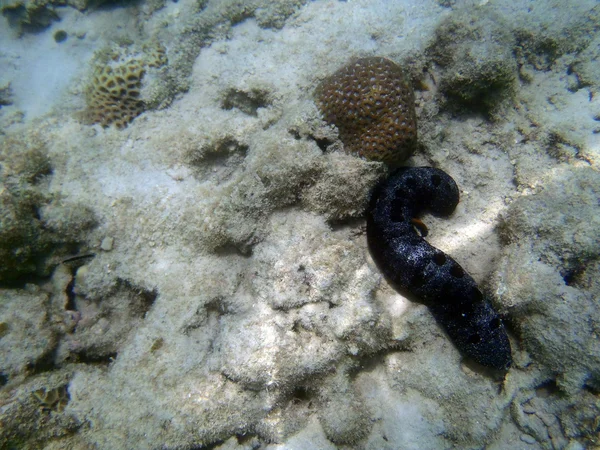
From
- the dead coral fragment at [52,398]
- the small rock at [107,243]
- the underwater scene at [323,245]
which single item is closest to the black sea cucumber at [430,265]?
the underwater scene at [323,245]

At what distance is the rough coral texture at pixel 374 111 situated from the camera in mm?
2688

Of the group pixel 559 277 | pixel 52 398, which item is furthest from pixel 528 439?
pixel 52 398

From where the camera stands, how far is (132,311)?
2854mm

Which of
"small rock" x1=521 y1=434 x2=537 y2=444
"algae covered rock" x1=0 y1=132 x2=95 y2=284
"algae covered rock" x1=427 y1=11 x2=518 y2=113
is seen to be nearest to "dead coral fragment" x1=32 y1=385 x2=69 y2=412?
"algae covered rock" x1=0 y1=132 x2=95 y2=284

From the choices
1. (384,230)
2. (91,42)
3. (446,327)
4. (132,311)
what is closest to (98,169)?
(132,311)

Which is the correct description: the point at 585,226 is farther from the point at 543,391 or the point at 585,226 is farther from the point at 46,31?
the point at 46,31

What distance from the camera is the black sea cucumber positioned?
239 cm

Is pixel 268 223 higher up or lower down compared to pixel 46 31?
lower down

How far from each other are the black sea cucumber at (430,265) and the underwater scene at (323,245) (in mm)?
18

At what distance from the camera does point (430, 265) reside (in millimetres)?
2494

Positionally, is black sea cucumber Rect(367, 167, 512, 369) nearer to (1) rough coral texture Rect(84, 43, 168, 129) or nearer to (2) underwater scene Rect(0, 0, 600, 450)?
(2) underwater scene Rect(0, 0, 600, 450)

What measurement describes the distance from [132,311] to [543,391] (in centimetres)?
369

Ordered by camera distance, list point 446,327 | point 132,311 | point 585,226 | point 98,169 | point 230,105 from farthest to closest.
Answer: point 230,105
point 98,169
point 132,311
point 446,327
point 585,226

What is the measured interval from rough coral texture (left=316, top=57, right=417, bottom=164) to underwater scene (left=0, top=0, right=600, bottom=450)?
20 mm
